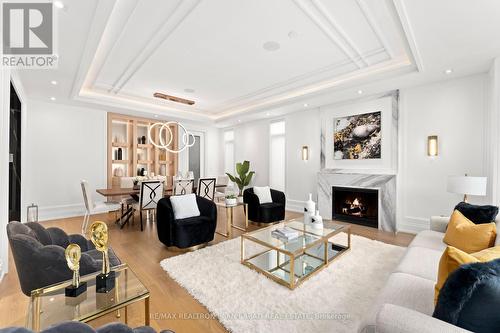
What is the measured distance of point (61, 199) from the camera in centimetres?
534

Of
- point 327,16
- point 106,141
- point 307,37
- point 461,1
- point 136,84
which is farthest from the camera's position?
point 106,141

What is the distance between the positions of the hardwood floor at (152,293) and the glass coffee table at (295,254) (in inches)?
33.0

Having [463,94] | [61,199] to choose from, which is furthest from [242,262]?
[61,199]

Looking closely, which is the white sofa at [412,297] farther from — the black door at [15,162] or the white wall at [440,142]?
the black door at [15,162]

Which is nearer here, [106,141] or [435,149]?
[435,149]

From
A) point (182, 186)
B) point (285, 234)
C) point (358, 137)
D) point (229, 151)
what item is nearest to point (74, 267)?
point (285, 234)

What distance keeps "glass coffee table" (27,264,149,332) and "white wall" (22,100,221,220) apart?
451cm

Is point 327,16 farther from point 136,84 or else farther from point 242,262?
point 136,84

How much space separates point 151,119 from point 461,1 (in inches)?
262

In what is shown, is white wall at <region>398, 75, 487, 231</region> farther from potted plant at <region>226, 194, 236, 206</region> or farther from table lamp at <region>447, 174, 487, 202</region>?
potted plant at <region>226, 194, 236, 206</region>

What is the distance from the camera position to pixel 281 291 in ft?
7.26

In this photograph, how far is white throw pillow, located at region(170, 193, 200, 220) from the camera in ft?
11.0

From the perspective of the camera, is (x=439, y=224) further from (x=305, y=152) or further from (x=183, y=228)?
(x=183, y=228)

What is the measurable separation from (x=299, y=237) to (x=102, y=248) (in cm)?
212
